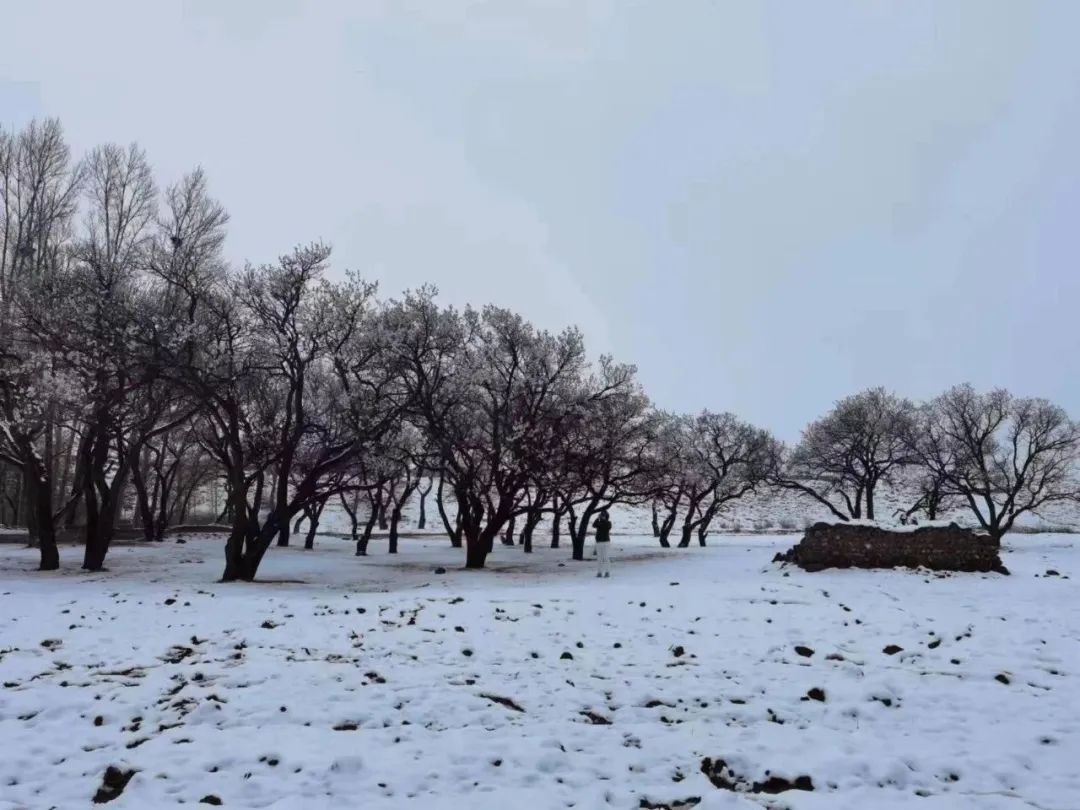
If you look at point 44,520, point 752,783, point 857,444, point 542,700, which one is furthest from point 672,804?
point 857,444

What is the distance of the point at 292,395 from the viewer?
20.4 m

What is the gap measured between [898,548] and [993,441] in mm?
25689

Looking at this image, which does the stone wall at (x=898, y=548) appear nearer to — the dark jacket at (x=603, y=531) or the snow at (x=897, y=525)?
the snow at (x=897, y=525)

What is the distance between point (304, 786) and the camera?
5.44 meters

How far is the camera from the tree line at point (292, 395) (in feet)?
58.6

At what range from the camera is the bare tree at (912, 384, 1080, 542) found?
3403cm

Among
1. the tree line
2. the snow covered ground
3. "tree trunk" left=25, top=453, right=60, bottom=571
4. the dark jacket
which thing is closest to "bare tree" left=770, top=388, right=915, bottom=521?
the tree line

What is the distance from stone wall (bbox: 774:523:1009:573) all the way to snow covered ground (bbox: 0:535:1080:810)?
4572mm

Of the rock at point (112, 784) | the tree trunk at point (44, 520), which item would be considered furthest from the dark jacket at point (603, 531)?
the tree trunk at point (44, 520)

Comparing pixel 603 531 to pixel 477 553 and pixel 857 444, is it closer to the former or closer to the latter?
pixel 477 553

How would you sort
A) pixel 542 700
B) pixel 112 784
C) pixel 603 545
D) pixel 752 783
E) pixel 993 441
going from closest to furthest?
pixel 112 784, pixel 752 783, pixel 542 700, pixel 603 545, pixel 993 441

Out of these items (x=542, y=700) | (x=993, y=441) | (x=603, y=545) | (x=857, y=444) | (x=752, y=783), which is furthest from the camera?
(x=993, y=441)

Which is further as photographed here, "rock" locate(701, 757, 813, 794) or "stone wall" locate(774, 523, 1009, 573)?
"stone wall" locate(774, 523, 1009, 573)

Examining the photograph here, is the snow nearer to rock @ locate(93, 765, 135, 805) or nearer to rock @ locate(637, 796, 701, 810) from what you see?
rock @ locate(637, 796, 701, 810)
